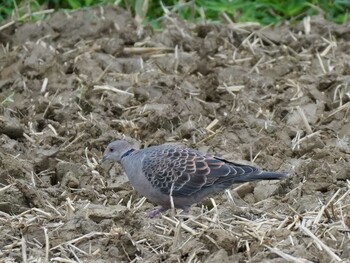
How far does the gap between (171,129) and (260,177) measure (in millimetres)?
Result: 1687

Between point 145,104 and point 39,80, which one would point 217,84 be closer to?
point 145,104

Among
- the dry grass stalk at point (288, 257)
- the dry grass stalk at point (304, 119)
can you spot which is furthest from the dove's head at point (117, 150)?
the dry grass stalk at point (288, 257)

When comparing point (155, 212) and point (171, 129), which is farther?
point (171, 129)

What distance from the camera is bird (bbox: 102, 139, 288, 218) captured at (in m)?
6.86

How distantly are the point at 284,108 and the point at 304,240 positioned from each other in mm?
2995

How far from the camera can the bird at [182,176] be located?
6.86 metres

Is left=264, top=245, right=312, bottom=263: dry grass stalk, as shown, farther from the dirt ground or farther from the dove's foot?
the dove's foot

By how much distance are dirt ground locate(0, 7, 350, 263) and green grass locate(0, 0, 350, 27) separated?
0.41 meters

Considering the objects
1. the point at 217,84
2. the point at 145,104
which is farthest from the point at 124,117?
the point at 217,84

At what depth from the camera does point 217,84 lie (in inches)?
362

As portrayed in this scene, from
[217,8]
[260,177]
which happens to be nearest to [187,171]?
[260,177]

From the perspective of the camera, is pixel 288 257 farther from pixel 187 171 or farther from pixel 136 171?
pixel 136 171

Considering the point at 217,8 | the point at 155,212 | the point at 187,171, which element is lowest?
the point at 217,8

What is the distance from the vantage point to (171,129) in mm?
8359
